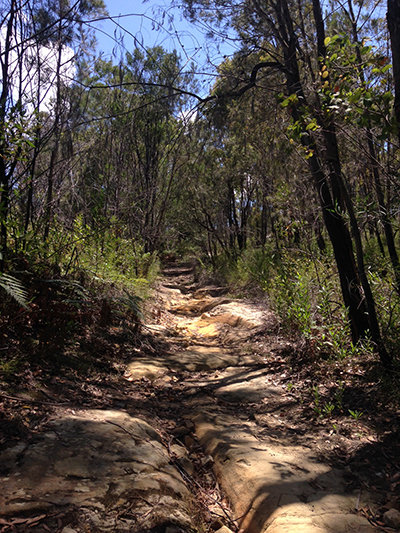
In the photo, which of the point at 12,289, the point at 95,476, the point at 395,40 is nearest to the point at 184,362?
the point at 12,289

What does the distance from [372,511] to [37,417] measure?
2.25 m

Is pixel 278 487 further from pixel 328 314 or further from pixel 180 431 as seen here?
pixel 328 314

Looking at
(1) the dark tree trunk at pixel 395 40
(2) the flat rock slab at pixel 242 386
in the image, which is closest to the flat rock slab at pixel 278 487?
(2) the flat rock slab at pixel 242 386

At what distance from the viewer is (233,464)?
2.83m

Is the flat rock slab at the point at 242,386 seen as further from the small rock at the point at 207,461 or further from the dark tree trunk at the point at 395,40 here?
the dark tree trunk at the point at 395,40

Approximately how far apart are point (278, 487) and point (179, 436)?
1092mm

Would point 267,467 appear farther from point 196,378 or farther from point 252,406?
point 196,378

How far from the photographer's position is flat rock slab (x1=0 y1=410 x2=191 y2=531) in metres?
1.89

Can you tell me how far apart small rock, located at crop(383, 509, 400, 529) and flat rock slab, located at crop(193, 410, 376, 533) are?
146mm

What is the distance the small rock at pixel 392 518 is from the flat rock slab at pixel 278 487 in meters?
0.15

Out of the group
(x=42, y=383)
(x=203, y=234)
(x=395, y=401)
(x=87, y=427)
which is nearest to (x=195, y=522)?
(x=87, y=427)

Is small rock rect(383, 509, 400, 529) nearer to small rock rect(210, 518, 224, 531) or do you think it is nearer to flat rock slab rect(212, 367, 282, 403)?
small rock rect(210, 518, 224, 531)

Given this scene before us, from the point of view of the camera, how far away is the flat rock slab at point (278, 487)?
2.18 m

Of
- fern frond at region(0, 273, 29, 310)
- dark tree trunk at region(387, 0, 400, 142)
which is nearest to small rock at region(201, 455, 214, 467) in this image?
fern frond at region(0, 273, 29, 310)
